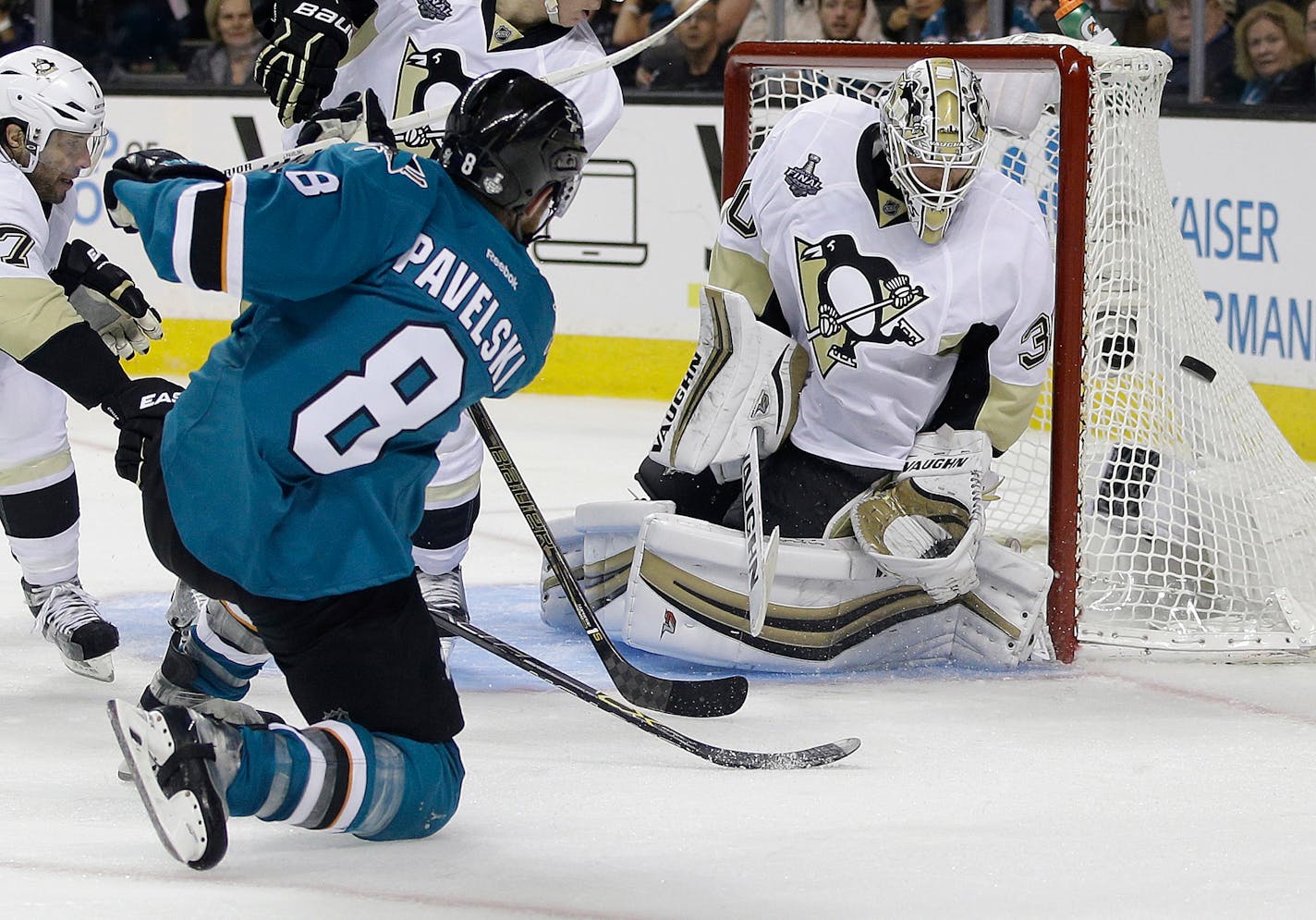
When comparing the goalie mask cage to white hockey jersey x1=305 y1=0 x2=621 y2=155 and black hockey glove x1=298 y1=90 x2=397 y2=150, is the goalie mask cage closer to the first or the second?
white hockey jersey x1=305 y1=0 x2=621 y2=155

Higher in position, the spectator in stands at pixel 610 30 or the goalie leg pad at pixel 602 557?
the spectator in stands at pixel 610 30

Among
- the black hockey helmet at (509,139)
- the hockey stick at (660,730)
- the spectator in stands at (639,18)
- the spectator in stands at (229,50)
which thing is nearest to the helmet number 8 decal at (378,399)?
the black hockey helmet at (509,139)

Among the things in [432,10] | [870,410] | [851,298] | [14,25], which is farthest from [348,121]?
[14,25]

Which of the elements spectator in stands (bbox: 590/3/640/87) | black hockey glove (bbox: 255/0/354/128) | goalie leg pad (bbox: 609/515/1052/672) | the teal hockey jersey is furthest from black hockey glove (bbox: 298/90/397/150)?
spectator in stands (bbox: 590/3/640/87)

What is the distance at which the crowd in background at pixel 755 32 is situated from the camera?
5105mm

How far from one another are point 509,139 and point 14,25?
5364 mm

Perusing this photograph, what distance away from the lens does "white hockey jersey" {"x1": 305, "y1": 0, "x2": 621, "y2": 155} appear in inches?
128

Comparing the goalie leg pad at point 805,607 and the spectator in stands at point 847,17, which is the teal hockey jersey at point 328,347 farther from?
the spectator in stands at point 847,17

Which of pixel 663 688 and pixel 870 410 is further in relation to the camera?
pixel 870 410

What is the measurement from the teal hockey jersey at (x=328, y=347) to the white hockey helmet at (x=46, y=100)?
1.09 meters

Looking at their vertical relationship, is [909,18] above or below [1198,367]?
above

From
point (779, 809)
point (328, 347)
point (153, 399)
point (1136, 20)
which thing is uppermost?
point (328, 347)

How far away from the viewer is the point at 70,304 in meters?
2.90

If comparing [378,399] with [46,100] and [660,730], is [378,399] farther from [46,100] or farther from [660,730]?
[46,100]
